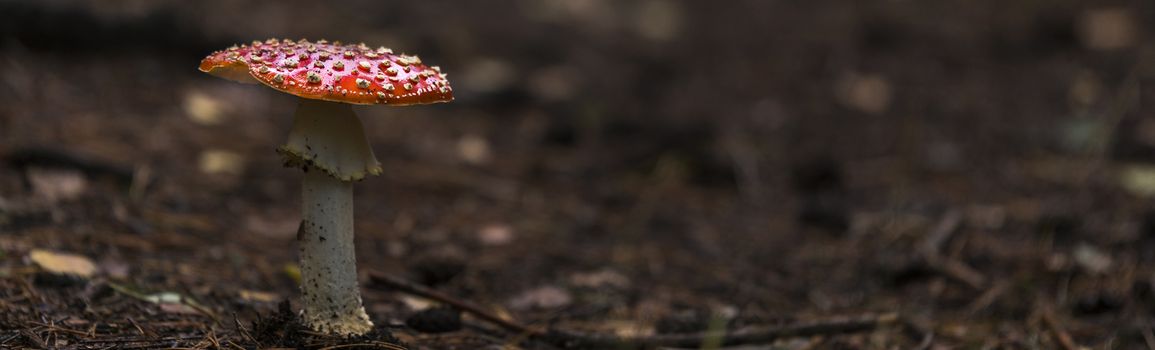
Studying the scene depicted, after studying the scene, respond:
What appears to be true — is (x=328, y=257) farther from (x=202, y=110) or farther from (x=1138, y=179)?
(x=1138, y=179)

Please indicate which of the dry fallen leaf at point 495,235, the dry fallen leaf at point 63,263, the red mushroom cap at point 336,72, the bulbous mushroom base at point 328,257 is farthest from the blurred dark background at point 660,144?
the red mushroom cap at point 336,72

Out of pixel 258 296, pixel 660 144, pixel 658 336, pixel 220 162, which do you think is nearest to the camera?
pixel 658 336

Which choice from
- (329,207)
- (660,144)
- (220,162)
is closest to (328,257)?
(329,207)

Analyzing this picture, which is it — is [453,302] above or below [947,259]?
below

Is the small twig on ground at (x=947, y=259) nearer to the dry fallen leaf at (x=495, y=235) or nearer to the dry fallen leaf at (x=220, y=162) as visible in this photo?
the dry fallen leaf at (x=495, y=235)

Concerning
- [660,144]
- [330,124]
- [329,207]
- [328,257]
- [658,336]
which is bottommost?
[658,336]

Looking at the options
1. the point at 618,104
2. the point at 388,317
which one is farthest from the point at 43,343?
the point at 618,104

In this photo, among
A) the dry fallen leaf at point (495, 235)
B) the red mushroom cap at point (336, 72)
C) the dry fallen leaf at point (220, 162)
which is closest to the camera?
the red mushroom cap at point (336, 72)
